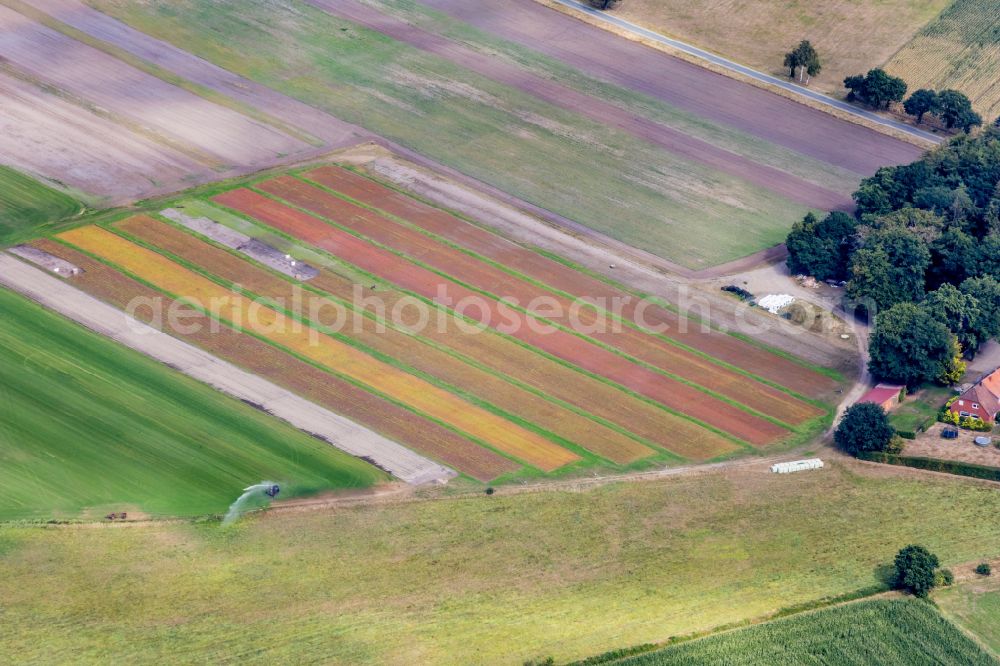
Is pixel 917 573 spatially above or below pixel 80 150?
above

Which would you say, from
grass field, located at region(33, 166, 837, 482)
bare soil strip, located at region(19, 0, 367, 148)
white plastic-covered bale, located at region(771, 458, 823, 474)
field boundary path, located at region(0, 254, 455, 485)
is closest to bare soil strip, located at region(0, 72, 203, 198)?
grass field, located at region(33, 166, 837, 482)

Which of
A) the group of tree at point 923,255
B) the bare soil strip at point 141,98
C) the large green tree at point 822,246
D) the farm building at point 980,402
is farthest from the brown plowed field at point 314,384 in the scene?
the large green tree at point 822,246

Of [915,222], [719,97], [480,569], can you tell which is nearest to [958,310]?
[915,222]

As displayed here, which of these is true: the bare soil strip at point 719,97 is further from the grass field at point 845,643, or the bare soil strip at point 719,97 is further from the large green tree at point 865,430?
the grass field at point 845,643

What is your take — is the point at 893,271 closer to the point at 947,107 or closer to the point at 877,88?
the point at 947,107

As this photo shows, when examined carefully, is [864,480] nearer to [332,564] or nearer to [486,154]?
[332,564]

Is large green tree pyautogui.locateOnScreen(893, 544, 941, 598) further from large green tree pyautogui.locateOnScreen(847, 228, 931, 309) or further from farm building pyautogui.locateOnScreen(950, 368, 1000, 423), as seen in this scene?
large green tree pyautogui.locateOnScreen(847, 228, 931, 309)
